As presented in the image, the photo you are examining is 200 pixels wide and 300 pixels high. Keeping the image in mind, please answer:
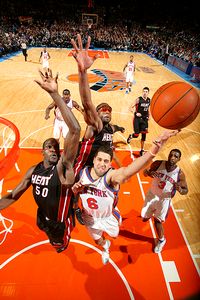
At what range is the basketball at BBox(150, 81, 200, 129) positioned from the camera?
3342 millimetres

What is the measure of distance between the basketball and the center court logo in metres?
9.35

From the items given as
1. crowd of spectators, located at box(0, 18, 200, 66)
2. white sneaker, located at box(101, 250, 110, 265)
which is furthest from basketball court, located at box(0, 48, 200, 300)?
crowd of spectators, located at box(0, 18, 200, 66)

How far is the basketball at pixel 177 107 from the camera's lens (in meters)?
3.34

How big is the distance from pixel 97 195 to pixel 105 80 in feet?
40.4

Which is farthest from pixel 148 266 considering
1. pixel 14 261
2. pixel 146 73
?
pixel 146 73

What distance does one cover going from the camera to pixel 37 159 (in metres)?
6.47

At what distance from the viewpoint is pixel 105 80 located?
14516 millimetres

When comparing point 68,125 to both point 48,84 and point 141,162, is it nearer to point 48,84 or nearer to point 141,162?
point 48,84

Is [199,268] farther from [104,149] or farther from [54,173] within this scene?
[54,173]

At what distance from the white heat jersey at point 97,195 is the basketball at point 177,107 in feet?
4.12

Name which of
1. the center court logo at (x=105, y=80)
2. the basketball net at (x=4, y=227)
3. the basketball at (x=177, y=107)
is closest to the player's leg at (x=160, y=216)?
the basketball at (x=177, y=107)

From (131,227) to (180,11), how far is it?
119ft

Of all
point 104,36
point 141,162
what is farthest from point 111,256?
point 104,36

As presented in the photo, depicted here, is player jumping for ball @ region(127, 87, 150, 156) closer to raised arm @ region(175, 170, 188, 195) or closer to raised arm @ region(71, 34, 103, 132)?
raised arm @ region(175, 170, 188, 195)
